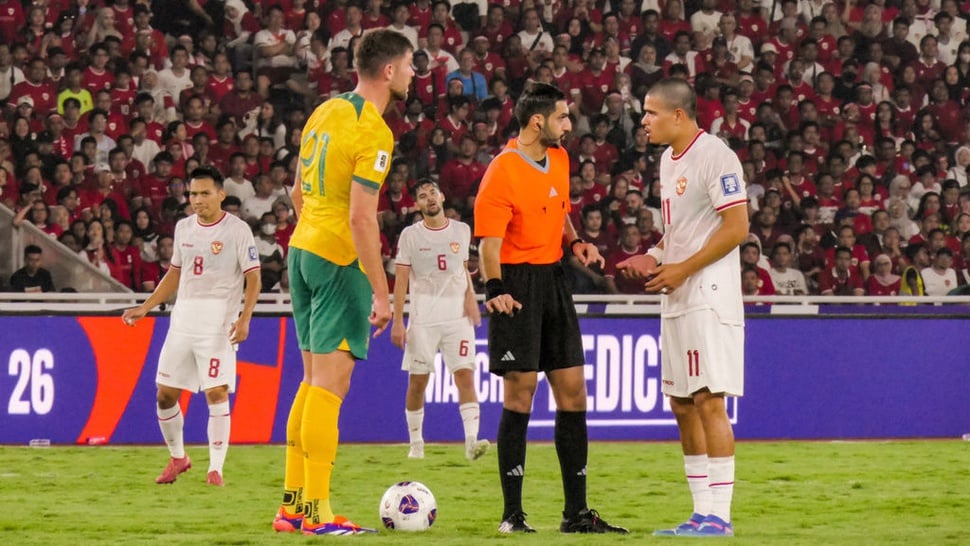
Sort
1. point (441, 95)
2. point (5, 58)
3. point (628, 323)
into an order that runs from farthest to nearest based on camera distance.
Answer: point (441, 95) → point (5, 58) → point (628, 323)

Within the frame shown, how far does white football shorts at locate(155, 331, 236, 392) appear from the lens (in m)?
10.6

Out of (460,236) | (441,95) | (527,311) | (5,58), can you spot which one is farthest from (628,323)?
(5,58)

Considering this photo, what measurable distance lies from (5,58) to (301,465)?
11.0 metres

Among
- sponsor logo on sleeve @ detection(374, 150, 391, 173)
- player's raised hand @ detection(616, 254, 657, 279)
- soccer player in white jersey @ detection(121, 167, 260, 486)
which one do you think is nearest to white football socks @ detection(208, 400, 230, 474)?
soccer player in white jersey @ detection(121, 167, 260, 486)

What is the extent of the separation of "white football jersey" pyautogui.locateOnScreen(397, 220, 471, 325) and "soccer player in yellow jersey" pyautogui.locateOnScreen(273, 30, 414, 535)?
17.5ft

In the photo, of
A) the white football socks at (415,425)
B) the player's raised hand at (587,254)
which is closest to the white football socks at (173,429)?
the white football socks at (415,425)

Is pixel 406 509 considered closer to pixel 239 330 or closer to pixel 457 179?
pixel 239 330

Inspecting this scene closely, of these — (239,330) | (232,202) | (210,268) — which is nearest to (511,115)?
(232,202)

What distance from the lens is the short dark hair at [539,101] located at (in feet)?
24.5

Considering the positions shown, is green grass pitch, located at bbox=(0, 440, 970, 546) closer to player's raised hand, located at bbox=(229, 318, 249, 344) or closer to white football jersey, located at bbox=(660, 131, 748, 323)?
player's raised hand, located at bbox=(229, 318, 249, 344)

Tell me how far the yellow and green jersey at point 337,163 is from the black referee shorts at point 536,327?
0.91 meters

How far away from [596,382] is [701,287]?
6921 mm

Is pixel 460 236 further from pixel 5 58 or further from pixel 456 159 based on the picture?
pixel 5 58

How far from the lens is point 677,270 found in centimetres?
698
